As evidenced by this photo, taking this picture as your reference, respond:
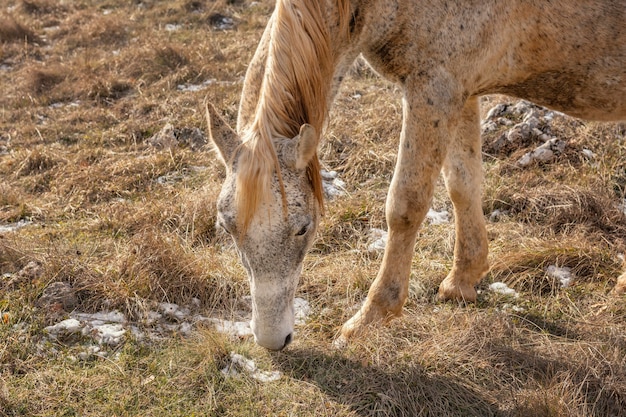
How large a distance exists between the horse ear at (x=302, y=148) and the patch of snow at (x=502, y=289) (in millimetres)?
2014

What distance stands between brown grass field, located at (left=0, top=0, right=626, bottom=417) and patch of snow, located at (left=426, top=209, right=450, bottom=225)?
90 mm

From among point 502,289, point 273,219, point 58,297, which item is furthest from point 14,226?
point 502,289

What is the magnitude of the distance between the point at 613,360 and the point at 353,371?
4.67ft

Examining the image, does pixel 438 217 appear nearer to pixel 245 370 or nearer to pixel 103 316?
pixel 245 370

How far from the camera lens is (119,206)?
499 cm

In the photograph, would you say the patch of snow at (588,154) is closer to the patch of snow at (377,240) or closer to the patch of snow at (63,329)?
the patch of snow at (377,240)

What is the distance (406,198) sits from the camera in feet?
10.7

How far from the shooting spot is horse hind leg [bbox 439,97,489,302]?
149 inches

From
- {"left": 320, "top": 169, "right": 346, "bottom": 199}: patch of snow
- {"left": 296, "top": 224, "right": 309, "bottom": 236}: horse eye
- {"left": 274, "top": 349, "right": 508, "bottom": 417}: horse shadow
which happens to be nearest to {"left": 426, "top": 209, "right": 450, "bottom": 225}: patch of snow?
{"left": 320, "top": 169, "right": 346, "bottom": 199}: patch of snow

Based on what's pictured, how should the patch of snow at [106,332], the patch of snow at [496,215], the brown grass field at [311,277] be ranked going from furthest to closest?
the patch of snow at [496,215]
the patch of snow at [106,332]
the brown grass field at [311,277]

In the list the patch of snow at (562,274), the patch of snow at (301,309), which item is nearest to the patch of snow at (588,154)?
the patch of snow at (562,274)


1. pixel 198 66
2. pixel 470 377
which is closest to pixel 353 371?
pixel 470 377

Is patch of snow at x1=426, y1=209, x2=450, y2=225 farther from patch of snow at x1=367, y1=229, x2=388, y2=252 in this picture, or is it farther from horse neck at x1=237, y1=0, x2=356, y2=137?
horse neck at x1=237, y1=0, x2=356, y2=137

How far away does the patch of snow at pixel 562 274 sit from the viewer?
399 centimetres
